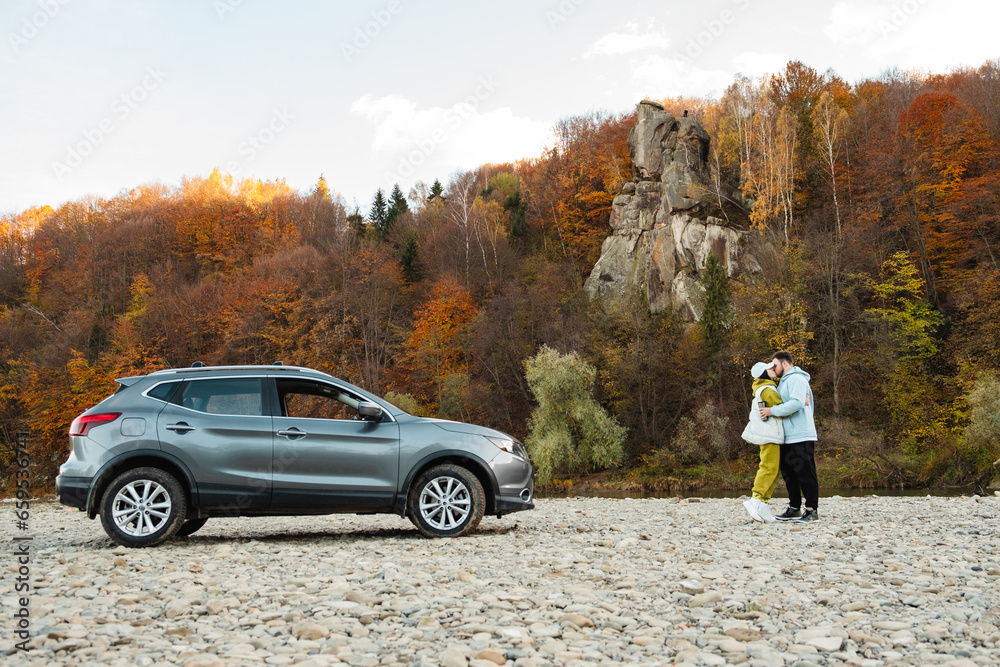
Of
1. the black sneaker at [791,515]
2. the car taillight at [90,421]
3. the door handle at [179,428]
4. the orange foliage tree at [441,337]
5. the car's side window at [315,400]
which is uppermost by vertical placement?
the orange foliage tree at [441,337]

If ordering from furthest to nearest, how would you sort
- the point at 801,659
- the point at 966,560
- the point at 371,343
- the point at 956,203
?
the point at 371,343, the point at 956,203, the point at 966,560, the point at 801,659

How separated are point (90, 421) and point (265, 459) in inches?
76.5

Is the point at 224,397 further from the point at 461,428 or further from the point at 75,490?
the point at 461,428

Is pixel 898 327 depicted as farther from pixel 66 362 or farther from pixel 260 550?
pixel 66 362

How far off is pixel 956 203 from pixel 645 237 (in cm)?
1948

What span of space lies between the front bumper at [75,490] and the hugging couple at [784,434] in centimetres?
777

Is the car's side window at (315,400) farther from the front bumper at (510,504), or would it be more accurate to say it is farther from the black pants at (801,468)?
the black pants at (801,468)

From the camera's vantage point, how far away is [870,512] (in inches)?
441

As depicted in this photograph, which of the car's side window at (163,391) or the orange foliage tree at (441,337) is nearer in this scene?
the car's side window at (163,391)

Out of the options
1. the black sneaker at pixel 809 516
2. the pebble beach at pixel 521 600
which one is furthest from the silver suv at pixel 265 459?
the black sneaker at pixel 809 516

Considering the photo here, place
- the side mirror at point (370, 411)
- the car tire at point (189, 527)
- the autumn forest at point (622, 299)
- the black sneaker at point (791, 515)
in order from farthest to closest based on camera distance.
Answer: the autumn forest at point (622, 299), the black sneaker at point (791, 515), the car tire at point (189, 527), the side mirror at point (370, 411)

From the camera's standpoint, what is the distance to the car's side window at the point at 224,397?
320 inches

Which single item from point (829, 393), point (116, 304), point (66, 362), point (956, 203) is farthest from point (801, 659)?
point (116, 304)

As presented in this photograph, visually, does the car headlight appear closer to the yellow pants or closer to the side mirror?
the side mirror
